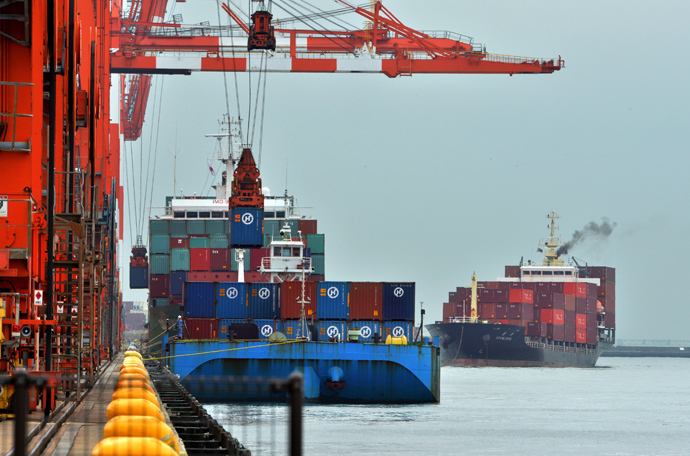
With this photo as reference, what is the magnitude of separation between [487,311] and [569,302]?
8.95 metres

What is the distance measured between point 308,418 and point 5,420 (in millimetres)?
18937

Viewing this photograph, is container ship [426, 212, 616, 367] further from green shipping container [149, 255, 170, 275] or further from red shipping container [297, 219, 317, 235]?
green shipping container [149, 255, 170, 275]

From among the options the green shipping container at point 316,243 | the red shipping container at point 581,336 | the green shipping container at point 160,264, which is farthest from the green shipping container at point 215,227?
the red shipping container at point 581,336

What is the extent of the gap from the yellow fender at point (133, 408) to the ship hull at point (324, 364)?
87.9ft

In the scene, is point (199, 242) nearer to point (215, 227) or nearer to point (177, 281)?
point (215, 227)

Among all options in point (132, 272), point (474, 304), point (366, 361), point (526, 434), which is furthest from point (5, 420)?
point (474, 304)

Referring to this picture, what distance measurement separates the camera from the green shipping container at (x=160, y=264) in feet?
179

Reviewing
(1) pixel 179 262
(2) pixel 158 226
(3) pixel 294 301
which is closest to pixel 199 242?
(1) pixel 179 262

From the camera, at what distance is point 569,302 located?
95688 mm

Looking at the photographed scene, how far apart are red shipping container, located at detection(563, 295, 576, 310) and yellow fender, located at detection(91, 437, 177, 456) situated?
91.4 metres

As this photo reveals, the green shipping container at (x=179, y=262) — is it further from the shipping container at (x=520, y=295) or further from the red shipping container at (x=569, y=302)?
the red shipping container at (x=569, y=302)

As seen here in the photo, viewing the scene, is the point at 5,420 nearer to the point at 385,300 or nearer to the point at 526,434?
the point at 526,434

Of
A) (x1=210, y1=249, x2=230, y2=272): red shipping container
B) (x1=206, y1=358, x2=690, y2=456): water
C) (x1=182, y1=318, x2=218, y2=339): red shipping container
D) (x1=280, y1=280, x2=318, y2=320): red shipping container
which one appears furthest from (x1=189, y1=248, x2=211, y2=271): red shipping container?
(x1=206, y1=358, x2=690, y2=456): water

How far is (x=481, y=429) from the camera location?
93.5 feet
